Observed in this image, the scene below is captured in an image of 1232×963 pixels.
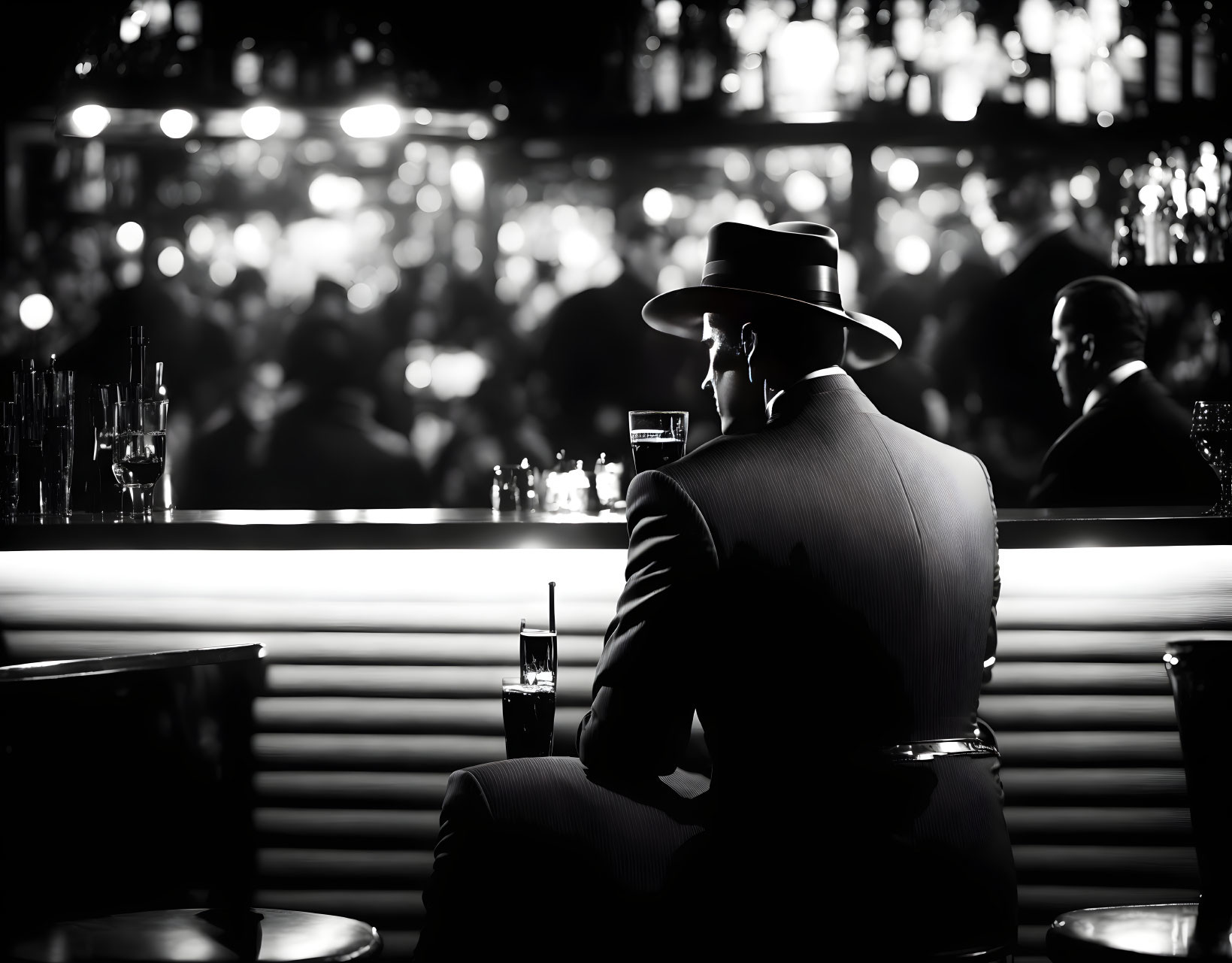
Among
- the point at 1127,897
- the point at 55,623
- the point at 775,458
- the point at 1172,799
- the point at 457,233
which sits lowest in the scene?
the point at 1127,897

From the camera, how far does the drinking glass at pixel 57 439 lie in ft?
8.95

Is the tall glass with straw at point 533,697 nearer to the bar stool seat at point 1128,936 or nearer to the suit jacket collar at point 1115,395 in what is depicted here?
the bar stool seat at point 1128,936

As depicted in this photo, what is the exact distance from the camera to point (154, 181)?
4848mm

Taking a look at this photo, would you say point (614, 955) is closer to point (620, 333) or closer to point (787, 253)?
point (787, 253)

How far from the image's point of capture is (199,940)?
1386mm

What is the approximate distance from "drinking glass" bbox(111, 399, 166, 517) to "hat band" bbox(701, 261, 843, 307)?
1210 millimetres

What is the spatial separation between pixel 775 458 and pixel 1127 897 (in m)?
1.25

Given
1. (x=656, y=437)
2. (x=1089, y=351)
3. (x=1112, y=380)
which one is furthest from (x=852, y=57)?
(x=656, y=437)

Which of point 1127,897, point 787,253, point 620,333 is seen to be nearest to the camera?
point 787,253

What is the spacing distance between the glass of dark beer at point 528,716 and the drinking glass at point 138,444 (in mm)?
1029

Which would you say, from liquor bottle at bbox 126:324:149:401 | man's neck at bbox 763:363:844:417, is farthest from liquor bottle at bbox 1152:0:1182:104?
liquor bottle at bbox 126:324:149:401

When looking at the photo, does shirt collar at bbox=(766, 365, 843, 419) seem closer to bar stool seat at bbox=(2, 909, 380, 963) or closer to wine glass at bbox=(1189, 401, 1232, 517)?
bar stool seat at bbox=(2, 909, 380, 963)

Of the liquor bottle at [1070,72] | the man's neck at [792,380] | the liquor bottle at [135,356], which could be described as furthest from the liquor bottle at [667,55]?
the man's neck at [792,380]

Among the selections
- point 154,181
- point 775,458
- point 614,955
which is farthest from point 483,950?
point 154,181
